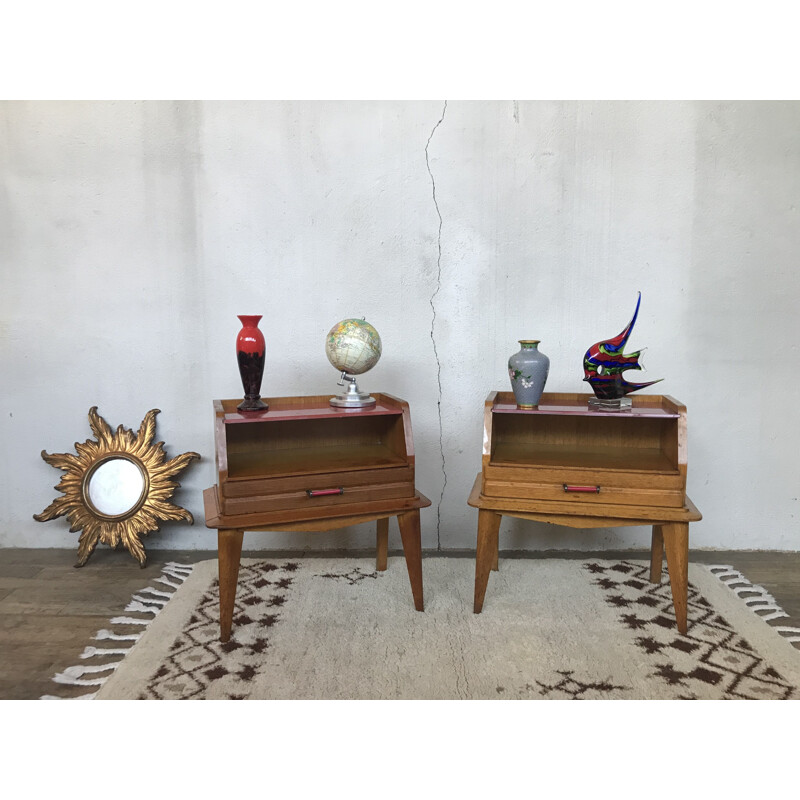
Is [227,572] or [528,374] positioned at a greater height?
[528,374]

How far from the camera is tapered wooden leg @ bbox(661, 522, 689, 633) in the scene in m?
2.65

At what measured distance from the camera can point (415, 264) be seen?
11.6ft

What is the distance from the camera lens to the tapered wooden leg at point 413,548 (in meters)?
2.84

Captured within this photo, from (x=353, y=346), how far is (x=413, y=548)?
879mm

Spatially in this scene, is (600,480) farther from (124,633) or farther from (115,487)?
(115,487)

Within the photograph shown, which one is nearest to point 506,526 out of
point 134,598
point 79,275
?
point 134,598

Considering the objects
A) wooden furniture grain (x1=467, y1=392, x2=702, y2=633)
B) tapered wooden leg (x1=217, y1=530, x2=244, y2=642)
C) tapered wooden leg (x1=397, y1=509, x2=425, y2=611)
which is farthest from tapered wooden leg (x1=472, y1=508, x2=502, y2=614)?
tapered wooden leg (x1=217, y1=530, x2=244, y2=642)

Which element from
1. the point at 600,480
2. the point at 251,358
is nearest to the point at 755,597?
the point at 600,480

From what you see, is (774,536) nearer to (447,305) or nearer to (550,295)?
(550,295)

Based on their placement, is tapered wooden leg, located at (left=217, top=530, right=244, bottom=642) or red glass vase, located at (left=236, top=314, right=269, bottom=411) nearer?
tapered wooden leg, located at (left=217, top=530, right=244, bottom=642)

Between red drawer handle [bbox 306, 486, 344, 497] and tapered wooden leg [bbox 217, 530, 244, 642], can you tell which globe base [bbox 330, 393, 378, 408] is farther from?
tapered wooden leg [bbox 217, 530, 244, 642]

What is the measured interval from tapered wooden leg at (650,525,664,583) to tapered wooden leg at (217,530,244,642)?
1.87 metres

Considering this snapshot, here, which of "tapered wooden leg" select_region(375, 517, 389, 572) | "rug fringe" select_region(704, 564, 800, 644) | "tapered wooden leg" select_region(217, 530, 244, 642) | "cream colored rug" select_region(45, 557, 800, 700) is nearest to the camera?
"cream colored rug" select_region(45, 557, 800, 700)

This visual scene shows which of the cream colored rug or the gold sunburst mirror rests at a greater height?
the gold sunburst mirror
